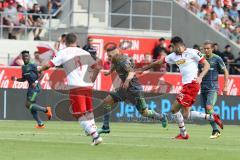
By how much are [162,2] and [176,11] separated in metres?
1.03

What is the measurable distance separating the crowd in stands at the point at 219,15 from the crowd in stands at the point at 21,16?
6.71m

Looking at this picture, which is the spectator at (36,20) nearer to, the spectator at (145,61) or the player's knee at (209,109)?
the spectator at (145,61)

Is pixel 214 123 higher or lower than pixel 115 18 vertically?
lower

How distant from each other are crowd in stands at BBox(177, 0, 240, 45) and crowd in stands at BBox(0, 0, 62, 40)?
22.0 feet

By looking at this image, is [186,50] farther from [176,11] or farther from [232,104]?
[176,11]

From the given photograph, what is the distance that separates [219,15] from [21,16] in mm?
9216

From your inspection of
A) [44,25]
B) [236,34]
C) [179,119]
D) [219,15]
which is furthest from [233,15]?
[179,119]

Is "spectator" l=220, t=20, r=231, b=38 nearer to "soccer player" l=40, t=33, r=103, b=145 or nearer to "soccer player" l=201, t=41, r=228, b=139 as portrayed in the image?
"soccer player" l=201, t=41, r=228, b=139

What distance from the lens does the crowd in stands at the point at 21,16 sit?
35.7 m

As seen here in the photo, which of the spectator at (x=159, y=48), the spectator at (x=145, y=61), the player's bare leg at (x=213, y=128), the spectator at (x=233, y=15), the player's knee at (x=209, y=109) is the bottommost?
the player's bare leg at (x=213, y=128)

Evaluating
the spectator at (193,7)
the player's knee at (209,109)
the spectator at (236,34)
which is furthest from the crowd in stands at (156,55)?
the player's knee at (209,109)

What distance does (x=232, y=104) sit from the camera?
31828mm

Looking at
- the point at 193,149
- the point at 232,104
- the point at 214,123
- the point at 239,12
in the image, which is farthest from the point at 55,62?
the point at 239,12

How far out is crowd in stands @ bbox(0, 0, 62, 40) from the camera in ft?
117
